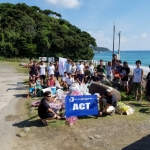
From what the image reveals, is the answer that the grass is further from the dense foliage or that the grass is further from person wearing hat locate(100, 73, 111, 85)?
the dense foliage

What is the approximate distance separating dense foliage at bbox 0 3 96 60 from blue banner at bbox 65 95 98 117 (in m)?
38.6

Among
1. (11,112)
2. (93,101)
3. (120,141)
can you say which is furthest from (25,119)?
(120,141)

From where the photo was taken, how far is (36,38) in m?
47.8

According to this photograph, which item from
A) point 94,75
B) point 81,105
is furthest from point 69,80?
point 81,105

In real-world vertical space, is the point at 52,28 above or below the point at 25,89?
above

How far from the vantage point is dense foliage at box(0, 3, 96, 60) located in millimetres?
45719

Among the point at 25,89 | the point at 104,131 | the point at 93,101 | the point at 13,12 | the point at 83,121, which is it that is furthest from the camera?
the point at 13,12

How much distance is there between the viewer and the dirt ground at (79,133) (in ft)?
19.7

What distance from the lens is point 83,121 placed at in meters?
7.88

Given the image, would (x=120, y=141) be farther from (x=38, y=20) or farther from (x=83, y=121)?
(x=38, y=20)

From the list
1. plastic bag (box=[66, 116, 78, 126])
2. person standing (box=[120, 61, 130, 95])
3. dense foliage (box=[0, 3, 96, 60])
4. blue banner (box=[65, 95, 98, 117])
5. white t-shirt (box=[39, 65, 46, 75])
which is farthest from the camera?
dense foliage (box=[0, 3, 96, 60])

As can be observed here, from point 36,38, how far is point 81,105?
41.7 m

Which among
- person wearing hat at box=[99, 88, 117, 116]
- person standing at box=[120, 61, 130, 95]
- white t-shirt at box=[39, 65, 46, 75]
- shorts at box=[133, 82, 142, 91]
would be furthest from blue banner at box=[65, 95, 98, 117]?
white t-shirt at box=[39, 65, 46, 75]

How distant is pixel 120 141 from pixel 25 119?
3.74 metres
